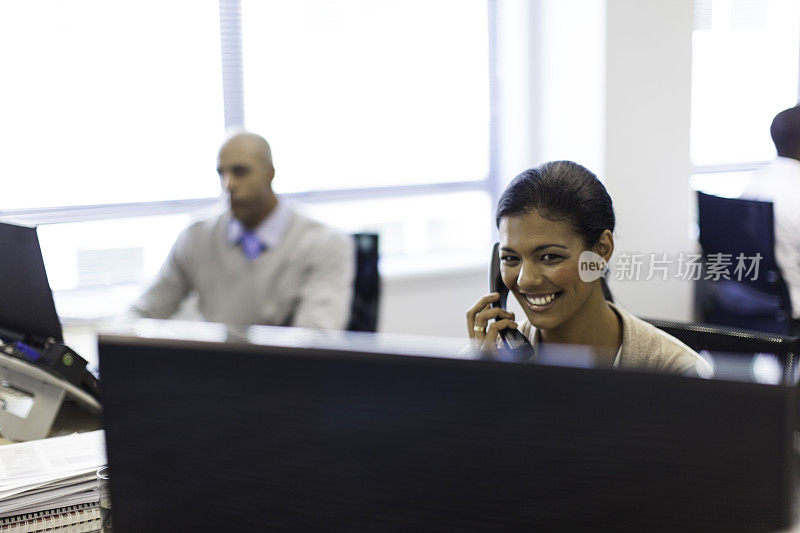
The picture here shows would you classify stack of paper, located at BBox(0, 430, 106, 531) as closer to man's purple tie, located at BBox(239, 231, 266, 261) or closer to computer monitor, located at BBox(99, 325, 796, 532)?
computer monitor, located at BBox(99, 325, 796, 532)

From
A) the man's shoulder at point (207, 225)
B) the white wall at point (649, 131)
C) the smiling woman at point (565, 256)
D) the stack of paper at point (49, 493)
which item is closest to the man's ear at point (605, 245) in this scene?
the smiling woman at point (565, 256)

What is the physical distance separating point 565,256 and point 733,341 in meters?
0.33

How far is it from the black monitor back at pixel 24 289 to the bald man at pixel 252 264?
0.89 meters

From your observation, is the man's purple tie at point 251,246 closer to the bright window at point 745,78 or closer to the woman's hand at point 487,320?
the woman's hand at point 487,320

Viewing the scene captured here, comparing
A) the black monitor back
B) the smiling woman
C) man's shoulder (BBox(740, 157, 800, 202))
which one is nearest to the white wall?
man's shoulder (BBox(740, 157, 800, 202))

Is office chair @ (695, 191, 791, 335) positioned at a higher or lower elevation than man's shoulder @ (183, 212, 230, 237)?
lower

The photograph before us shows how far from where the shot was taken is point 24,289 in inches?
58.1

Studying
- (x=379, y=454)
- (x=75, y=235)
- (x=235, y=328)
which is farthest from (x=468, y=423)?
(x=75, y=235)

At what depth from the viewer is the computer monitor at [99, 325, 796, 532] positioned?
0.49 metres

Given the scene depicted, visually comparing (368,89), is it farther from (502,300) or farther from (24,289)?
(24,289)

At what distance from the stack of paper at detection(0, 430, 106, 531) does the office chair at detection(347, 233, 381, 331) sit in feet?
4.14

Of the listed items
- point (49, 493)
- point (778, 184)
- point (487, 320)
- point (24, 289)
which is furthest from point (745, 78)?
point (49, 493)

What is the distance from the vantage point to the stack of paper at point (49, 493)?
1108mm

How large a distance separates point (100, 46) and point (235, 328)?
3.04m
